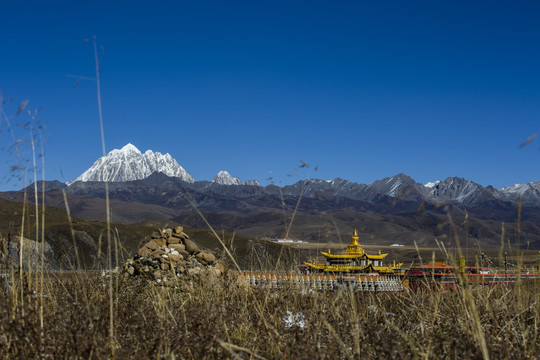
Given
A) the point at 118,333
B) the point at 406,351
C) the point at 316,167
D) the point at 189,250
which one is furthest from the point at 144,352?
the point at 189,250

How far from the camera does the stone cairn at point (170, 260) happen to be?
33.1 ft

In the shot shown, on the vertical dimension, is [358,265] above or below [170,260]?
below

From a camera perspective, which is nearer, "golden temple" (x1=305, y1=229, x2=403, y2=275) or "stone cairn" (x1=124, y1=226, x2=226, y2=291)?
"stone cairn" (x1=124, y1=226, x2=226, y2=291)

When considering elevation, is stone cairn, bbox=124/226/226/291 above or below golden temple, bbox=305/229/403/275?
above

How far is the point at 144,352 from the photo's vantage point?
11.1 feet

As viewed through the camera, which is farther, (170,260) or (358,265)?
(358,265)

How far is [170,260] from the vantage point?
952 cm

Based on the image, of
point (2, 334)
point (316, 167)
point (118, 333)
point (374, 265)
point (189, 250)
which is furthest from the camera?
point (374, 265)

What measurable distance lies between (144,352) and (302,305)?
3550mm

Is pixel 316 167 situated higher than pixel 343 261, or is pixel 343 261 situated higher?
pixel 316 167

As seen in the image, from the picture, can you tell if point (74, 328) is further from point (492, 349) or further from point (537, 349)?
point (537, 349)

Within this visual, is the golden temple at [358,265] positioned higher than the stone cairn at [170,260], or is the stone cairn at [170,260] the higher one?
the stone cairn at [170,260]

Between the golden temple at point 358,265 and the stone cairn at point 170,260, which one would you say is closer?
the stone cairn at point 170,260

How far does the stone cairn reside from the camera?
1009cm
